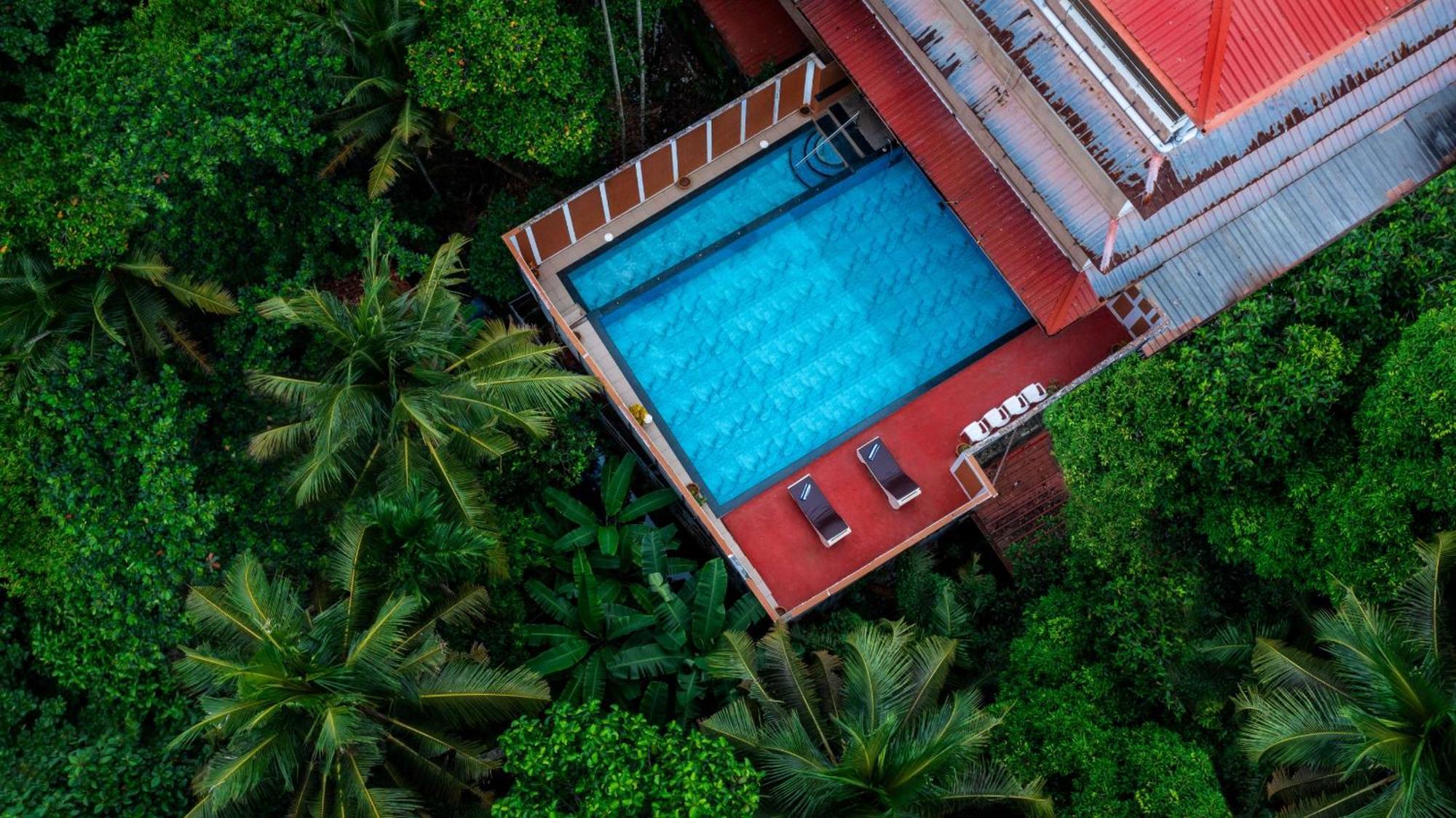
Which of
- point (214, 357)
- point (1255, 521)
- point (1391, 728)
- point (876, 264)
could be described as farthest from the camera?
point (876, 264)

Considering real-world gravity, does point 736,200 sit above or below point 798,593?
above

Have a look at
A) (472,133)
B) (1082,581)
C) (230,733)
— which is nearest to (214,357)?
(472,133)

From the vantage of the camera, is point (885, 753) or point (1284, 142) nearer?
point (885, 753)

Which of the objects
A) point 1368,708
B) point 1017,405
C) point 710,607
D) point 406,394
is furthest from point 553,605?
point 1368,708

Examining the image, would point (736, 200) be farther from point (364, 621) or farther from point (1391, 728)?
point (1391, 728)

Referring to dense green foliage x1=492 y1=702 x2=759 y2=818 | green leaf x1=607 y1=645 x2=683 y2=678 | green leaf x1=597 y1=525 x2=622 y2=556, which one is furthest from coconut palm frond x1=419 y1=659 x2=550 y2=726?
green leaf x1=597 y1=525 x2=622 y2=556

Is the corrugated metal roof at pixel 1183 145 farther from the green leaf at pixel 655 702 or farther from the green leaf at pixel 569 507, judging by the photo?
the green leaf at pixel 655 702
